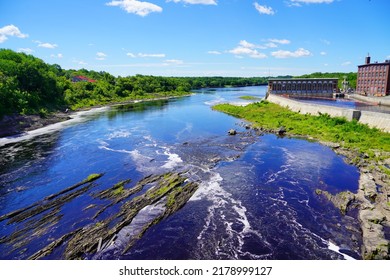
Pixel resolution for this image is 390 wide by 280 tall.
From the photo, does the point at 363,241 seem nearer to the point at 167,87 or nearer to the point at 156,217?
the point at 156,217

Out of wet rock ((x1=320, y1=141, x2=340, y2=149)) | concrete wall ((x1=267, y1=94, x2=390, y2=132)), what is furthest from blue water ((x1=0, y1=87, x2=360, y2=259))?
concrete wall ((x1=267, y1=94, x2=390, y2=132))

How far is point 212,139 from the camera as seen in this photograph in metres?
45.1

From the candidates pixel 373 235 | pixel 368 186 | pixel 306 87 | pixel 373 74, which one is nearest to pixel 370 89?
pixel 373 74

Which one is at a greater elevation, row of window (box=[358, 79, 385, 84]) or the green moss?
row of window (box=[358, 79, 385, 84])

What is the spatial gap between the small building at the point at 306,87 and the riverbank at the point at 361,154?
117 feet

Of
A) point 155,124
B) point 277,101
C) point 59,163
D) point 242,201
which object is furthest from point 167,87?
point 242,201

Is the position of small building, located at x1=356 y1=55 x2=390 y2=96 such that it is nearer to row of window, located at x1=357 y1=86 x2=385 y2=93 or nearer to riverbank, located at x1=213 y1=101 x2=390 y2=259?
row of window, located at x1=357 y1=86 x2=385 y2=93

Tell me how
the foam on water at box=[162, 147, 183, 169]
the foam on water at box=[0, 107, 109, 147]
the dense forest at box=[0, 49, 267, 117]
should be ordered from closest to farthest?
the foam on water at box=[162, 147, 183, 169]
the foam on water at box=[0, 107, 109, 147]
the dense forest at box=[0, 49, 267, 117]

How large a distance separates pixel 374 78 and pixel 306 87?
2575 centimetres

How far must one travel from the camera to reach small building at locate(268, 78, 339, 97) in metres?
96.3

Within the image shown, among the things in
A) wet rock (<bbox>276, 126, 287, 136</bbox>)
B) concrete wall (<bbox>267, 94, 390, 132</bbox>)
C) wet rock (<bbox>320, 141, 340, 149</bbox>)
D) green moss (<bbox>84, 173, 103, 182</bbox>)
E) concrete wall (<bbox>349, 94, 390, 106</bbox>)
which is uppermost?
concrete wall (<bbox>349, 94, 390, 106</bbox>)

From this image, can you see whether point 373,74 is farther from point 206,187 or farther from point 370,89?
point 206,187

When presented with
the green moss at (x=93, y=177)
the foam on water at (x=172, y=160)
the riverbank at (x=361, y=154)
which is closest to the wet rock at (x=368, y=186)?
the riverbank at (x=361, y=154)

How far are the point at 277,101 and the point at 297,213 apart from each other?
207 ft
